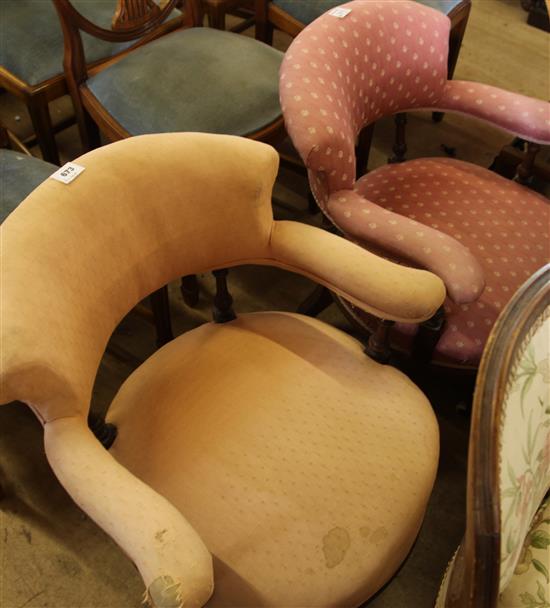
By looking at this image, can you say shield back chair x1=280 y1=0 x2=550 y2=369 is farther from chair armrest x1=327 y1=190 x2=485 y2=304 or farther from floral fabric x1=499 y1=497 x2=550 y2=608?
floral fabric x1=499 y1=497 x2=550 y2=608

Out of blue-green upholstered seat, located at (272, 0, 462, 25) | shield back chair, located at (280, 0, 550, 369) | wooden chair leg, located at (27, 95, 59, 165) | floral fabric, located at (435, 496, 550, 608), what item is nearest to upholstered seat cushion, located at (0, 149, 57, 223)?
wooden chair leg, located at (27, 95, 59, 165)

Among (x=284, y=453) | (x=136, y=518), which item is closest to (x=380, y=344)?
(x=284, y=453)

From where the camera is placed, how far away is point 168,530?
2.09 feet

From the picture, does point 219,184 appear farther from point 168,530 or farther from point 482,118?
point 482,118

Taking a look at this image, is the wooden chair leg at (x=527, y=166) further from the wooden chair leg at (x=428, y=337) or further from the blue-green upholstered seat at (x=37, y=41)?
the blue-green upholstered seat at (x=37, y=41)

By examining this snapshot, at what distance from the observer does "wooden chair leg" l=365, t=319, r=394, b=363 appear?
96cm

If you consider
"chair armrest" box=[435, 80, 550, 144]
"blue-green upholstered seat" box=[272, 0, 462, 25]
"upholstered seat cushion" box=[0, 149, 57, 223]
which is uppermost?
"blue-green upholstered seat" box=[272, 0, 462, 25]

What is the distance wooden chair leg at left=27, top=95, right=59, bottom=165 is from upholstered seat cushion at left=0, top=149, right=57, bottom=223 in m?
0.21

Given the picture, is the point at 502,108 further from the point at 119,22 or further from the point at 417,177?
the point at 119,22

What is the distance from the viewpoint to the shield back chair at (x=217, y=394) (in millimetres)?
679

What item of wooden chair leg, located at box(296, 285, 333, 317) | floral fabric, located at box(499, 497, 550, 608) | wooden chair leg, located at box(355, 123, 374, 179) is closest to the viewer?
floral fabric, located at box(499, 497, 550, 608)

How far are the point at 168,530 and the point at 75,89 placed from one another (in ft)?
3.71

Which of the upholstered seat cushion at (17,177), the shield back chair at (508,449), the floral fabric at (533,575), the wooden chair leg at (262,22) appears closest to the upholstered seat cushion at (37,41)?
the upholstered seat cushion at (17,177)

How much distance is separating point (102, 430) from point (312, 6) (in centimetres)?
131
